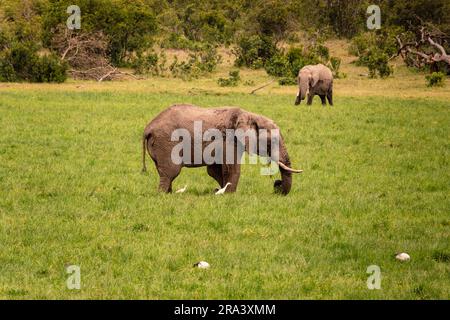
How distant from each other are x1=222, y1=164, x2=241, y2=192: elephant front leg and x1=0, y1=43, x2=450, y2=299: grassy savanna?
24cm

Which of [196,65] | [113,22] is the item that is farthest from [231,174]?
[113,22]

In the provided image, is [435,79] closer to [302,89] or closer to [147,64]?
[302,89]

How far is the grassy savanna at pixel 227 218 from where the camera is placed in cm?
916

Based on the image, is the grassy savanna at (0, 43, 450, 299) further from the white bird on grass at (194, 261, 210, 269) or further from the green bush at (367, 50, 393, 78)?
the green bush at (367, 50, 393, 78)

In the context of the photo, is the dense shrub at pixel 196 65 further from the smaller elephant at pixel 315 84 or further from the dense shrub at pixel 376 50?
the smaller elephant at pixel 315 84

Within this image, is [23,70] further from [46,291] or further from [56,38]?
[46,291]

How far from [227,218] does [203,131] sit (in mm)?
2191

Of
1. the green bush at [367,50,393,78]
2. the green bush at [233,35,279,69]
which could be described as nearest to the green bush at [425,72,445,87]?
the green bush at [367,50,393,78]

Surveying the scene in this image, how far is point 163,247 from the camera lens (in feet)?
34.6

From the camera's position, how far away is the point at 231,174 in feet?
45.6

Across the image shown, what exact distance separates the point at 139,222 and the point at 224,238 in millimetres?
1482

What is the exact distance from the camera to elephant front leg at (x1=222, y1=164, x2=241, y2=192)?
45.4 feet

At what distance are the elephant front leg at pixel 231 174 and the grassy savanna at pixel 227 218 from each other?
0.24 metres
